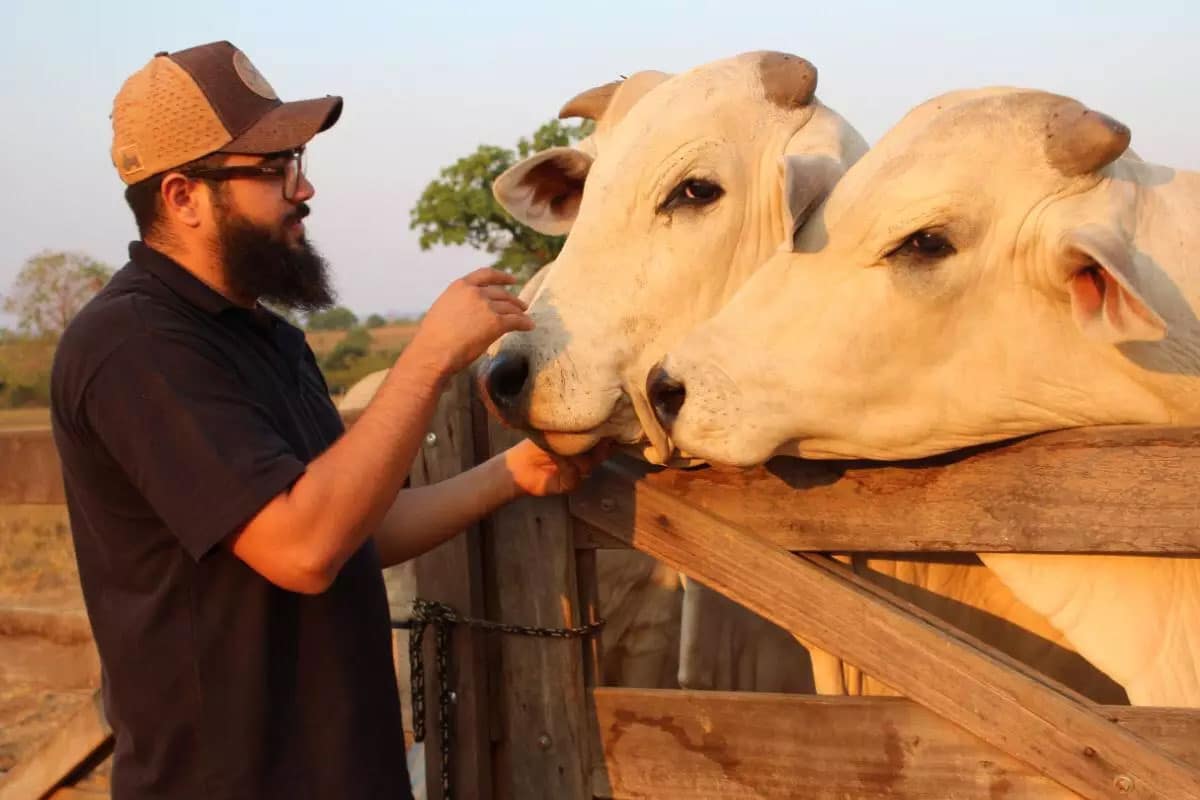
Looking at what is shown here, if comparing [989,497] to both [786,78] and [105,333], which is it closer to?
[786,78]

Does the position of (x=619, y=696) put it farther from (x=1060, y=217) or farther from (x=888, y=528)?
(x=1060, y=217)

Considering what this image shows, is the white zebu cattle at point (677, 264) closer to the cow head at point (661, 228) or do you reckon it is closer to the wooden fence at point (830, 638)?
the cow head at point (661, 228)

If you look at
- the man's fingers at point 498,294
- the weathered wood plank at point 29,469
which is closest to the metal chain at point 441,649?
the man's fingers at point 498,294

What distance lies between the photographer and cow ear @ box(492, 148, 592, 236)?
3.53m

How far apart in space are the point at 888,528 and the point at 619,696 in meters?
0.63

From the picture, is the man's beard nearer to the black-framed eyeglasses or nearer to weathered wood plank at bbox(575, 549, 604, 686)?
the black-framed eyeglasses

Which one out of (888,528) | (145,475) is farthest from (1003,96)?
(145,475)

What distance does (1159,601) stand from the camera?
2379mm

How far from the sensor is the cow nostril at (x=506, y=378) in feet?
8.39

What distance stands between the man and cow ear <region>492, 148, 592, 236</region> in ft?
3.16

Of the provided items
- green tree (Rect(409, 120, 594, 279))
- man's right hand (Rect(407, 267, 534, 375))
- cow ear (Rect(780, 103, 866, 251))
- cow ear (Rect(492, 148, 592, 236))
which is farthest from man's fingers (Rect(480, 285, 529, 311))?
green tree (Rect(409, 120, 594, 279))

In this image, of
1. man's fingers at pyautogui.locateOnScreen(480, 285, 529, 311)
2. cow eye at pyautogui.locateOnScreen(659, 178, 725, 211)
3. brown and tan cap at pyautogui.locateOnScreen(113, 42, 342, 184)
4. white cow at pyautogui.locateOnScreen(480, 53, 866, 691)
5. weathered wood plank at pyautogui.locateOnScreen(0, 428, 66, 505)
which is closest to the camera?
man's fingers at pyautogui.locateOnScreen(480, 285, 529, 311)

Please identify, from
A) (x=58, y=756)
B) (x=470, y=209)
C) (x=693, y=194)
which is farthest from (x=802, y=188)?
(x=470, y=209)

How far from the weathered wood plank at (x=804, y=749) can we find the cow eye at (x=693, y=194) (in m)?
1.10
